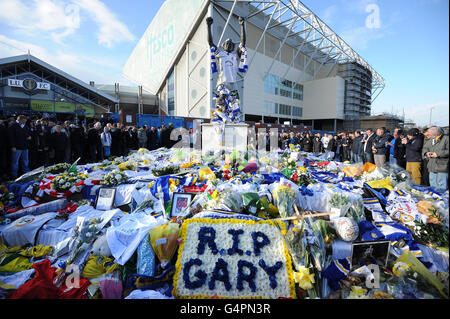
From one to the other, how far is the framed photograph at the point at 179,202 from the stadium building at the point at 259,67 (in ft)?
53.6

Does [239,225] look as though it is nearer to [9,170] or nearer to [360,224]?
[360,224]

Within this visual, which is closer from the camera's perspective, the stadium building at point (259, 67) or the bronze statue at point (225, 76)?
the bronze statue at point (225, 76)

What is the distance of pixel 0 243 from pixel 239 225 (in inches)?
132

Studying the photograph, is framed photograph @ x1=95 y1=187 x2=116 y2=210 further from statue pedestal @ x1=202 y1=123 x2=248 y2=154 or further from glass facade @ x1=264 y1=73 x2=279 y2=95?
glass facade @ x1=264 y1=73 x2=279 y2=95

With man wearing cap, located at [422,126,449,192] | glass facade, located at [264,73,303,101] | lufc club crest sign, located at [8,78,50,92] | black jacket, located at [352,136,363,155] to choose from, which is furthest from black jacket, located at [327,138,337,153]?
lufc club crest sign, located at [8,78,50,92]

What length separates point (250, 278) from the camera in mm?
2000

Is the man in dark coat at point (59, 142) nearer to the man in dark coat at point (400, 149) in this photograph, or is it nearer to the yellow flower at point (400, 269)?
the yellow flower at point (400, 269)

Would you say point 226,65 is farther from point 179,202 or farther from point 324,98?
point 324,98

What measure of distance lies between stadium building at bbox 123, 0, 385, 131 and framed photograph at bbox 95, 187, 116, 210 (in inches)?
627

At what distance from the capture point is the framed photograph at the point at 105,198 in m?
3.96

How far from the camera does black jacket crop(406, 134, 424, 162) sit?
538 centimetres

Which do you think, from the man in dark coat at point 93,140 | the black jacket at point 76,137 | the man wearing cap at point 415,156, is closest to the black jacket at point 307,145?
the man wearing cap at point 415,156
